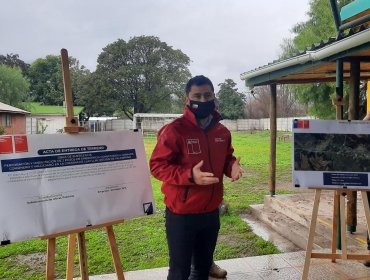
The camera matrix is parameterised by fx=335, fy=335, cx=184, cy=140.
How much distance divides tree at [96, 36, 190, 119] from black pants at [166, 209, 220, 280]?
3394cm

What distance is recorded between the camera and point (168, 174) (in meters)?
2.00

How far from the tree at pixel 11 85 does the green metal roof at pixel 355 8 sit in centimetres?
1674

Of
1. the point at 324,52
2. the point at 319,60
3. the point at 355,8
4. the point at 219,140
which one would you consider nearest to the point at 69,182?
the point at 219,140

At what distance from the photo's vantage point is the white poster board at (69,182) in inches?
78.2

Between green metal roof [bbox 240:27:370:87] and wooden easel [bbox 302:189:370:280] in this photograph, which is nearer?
wooden easel [bbox 302:189:370:280]

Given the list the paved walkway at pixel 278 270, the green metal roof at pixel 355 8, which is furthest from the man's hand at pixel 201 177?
the green metal roof at pixel 355 8

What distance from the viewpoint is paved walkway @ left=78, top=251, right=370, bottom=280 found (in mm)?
3131

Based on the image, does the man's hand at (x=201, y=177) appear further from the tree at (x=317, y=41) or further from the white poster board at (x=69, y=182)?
the tree at (x=317, y=41)

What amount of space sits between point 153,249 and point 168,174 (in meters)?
2.68

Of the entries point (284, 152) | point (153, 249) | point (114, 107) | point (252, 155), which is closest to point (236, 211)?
point (153, 249)

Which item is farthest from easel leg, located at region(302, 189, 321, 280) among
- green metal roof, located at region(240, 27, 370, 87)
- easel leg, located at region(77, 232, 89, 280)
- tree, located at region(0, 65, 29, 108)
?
tree, located at region(0, 65, 29, 108)

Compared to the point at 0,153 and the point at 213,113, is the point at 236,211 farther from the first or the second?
the point at 0,153

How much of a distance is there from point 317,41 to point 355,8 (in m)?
8.37

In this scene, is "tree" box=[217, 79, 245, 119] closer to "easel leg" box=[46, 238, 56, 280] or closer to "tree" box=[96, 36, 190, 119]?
"tree" box=[96, 36, 190, 119]
